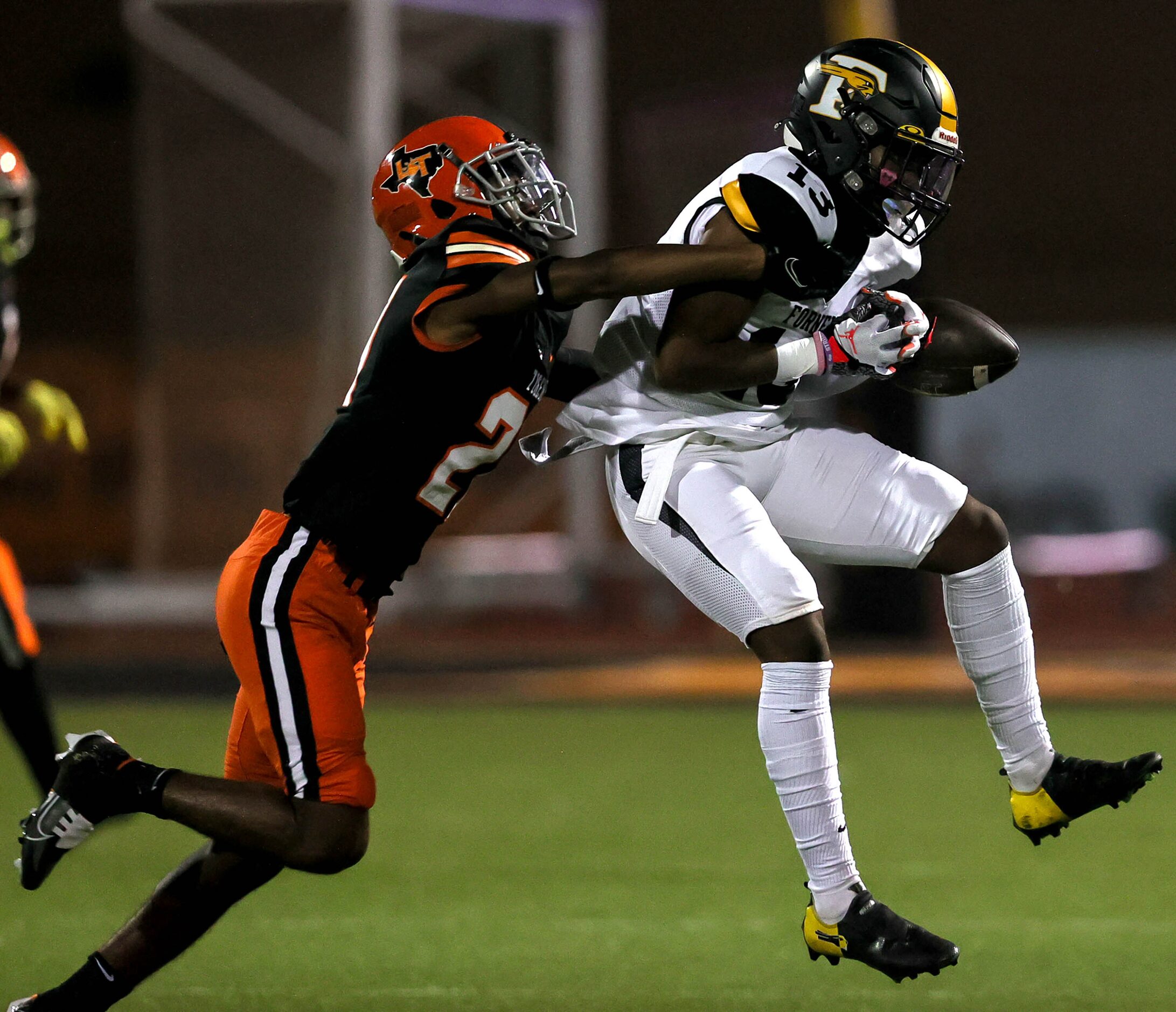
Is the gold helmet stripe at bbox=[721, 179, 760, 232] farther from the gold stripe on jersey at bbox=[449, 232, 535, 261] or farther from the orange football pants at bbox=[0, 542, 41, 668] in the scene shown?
the orange football pants at bbox=[0, 542, 41, 668]

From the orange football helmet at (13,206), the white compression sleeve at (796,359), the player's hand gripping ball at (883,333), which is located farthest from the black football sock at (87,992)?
the orange football helmet at (13,206)

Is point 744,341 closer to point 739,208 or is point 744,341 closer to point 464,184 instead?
point 739,208

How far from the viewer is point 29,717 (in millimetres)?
4301

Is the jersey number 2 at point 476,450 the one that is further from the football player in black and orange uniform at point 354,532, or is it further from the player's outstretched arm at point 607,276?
the player's outstretched arm at point 607,276

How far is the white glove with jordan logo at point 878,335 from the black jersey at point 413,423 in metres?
0.54

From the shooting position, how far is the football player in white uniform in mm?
2783

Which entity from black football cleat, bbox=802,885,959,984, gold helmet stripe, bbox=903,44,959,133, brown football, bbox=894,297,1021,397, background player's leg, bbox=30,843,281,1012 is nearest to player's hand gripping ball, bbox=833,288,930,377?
brown football, bbox=894,297,1021,397

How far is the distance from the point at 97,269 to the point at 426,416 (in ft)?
44.3

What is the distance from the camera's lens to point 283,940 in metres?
3.65

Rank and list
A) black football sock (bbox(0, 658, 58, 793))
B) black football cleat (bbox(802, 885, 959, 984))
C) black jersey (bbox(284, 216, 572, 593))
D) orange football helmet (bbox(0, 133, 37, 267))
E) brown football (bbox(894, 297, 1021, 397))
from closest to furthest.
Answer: black football cleat (bbox(802, 885, 959, 984)) < black jersey (bbox(284, 216, 572, 593)) < brown football (bbox(894, 297, 1021, 397)) < black football sock (bbox(0, 658, 58, 793)) < orange football helmet (bbox(0, 133, 37, 267))

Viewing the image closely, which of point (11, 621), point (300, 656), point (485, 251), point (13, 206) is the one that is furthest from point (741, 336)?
point (13, 206)

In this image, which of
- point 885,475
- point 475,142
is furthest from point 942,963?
point 475,142

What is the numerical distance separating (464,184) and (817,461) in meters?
0.82

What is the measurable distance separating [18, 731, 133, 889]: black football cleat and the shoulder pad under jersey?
1406 mm
